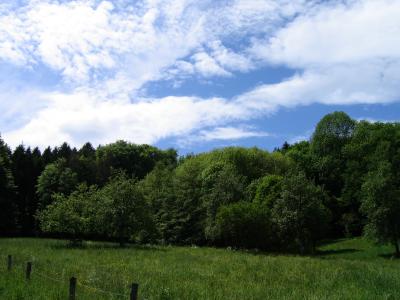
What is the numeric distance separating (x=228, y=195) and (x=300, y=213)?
1285 centimetres

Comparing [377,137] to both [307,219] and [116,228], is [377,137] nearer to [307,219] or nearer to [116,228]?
[307,219]

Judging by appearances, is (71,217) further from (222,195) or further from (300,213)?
(300,213)

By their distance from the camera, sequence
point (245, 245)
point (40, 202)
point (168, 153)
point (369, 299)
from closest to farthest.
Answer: point (369, 299)
point (245, 245)
point (40, 202)
point (168, 153)

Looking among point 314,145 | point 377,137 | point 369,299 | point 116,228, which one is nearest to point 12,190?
point 116,228

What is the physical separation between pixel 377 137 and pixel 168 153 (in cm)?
6884

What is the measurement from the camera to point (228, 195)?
61.4 m

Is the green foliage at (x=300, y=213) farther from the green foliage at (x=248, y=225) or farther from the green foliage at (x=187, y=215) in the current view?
the green foliage at (x=187, y=215)

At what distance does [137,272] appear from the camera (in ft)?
76.3

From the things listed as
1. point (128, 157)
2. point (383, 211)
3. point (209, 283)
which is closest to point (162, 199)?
point (383, 211)

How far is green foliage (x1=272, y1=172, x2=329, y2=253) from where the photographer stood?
51000 millimetres

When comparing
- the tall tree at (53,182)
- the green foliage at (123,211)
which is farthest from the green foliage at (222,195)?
the tall tree at (53,182)

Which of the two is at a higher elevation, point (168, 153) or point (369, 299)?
point (168, 153)

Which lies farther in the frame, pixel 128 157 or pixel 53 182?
pixel 128 157


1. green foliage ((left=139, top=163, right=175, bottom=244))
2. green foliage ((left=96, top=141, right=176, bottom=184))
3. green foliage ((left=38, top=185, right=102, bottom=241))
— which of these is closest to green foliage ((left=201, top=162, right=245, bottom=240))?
green foliage ((left=139, top=163, right=175, bottom=244))
